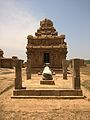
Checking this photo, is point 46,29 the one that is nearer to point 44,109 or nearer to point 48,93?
point 48,93

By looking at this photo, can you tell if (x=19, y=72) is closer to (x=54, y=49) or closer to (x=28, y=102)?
(x=28, y=102)

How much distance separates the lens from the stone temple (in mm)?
26312

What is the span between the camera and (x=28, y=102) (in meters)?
9.66

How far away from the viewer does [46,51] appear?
2648 cm

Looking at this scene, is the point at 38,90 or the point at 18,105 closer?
the point at 18,105

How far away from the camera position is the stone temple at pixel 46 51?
26312mm

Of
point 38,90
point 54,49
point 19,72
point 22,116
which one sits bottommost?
point 22,116

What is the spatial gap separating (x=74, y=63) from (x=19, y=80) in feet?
11.5

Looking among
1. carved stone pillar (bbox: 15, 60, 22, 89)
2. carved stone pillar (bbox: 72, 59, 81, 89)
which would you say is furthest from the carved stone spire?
carved stone pillar (bbox: 72, 59, 81, 89)

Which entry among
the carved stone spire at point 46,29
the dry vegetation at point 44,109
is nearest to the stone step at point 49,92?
the dry vegetation at point 44,109

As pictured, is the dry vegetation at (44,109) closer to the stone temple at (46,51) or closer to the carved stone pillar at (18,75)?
the carved stone pillar at (18,75)

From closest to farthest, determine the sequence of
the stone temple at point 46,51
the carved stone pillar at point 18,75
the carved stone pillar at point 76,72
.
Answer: the carved stone pillar at point 76,72 < the carved stone pillar at point 18,75 < the stone temple at point 46,51

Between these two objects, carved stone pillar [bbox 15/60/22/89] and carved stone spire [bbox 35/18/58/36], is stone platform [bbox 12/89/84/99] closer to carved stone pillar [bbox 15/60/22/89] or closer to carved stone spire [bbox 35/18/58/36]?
carved stone pillar [bbox 15/60/22/89]

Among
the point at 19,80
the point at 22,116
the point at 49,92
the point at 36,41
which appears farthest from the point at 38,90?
the point at 36,41
